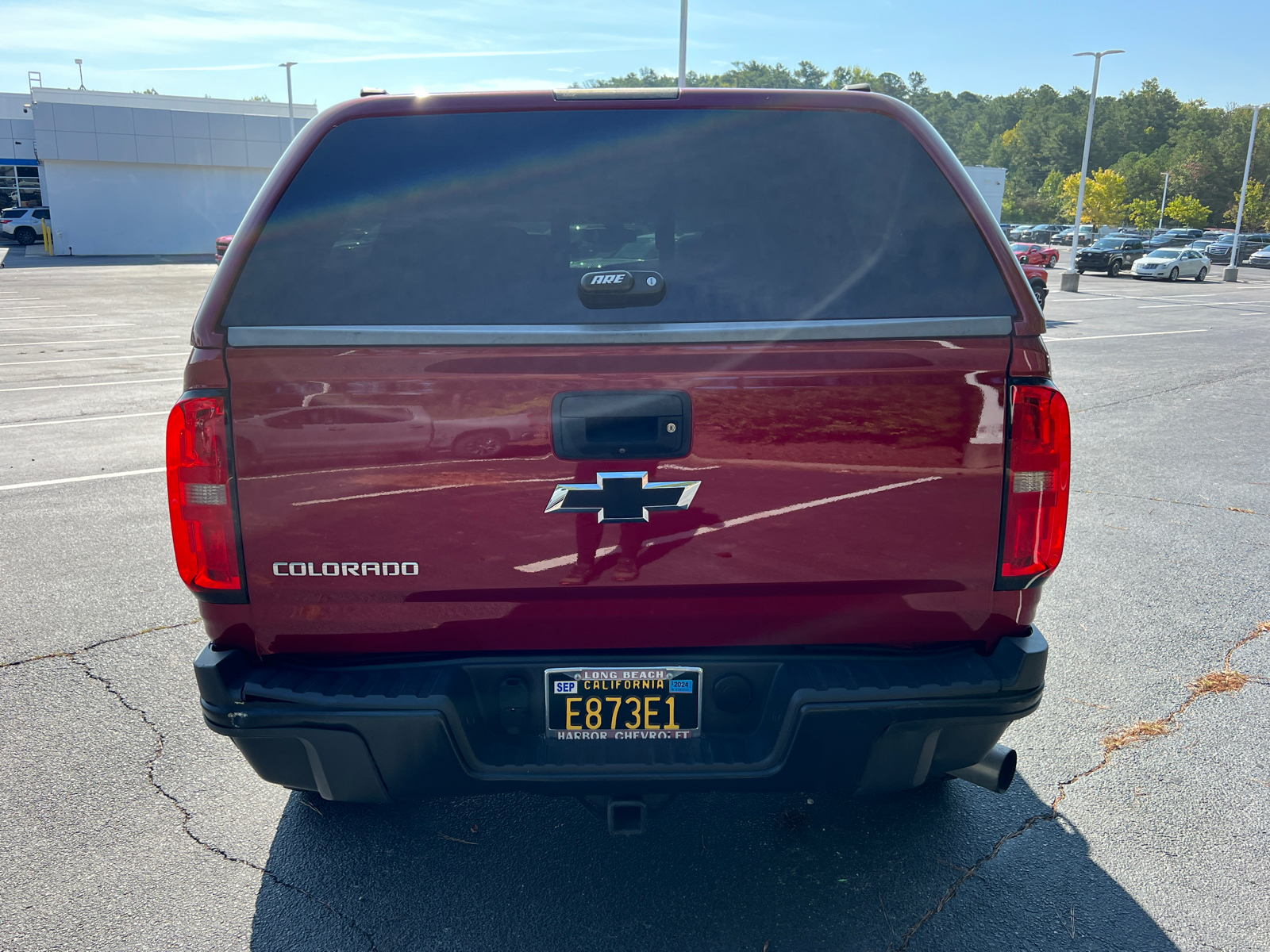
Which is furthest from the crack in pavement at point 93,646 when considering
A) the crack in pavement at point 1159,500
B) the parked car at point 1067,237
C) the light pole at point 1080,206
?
the parked car at point 1067,237

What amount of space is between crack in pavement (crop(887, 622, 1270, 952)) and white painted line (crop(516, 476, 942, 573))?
47.3 inches

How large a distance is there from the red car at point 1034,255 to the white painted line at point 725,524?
28.5 metres

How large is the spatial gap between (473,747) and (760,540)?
824 mm

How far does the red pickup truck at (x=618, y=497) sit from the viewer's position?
7.11ft

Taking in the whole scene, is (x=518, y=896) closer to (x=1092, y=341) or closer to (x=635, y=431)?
(x=635, y=431)

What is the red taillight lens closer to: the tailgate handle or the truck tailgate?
the truck tailgate

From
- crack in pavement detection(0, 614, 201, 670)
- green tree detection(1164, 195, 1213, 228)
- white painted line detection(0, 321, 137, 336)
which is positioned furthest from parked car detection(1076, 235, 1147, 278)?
green tree detection(1164, 195, 1213, 228)

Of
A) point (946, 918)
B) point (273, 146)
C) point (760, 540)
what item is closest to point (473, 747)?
point (760, 540)

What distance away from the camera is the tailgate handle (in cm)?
215

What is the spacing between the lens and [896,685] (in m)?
2.24

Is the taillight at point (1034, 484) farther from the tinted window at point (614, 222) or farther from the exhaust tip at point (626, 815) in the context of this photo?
the exhaust tip at point (626, 815)

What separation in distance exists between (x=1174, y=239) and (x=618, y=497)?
249 ft

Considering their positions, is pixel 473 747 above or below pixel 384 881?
above

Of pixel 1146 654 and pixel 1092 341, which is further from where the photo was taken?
pixel 1092 341
